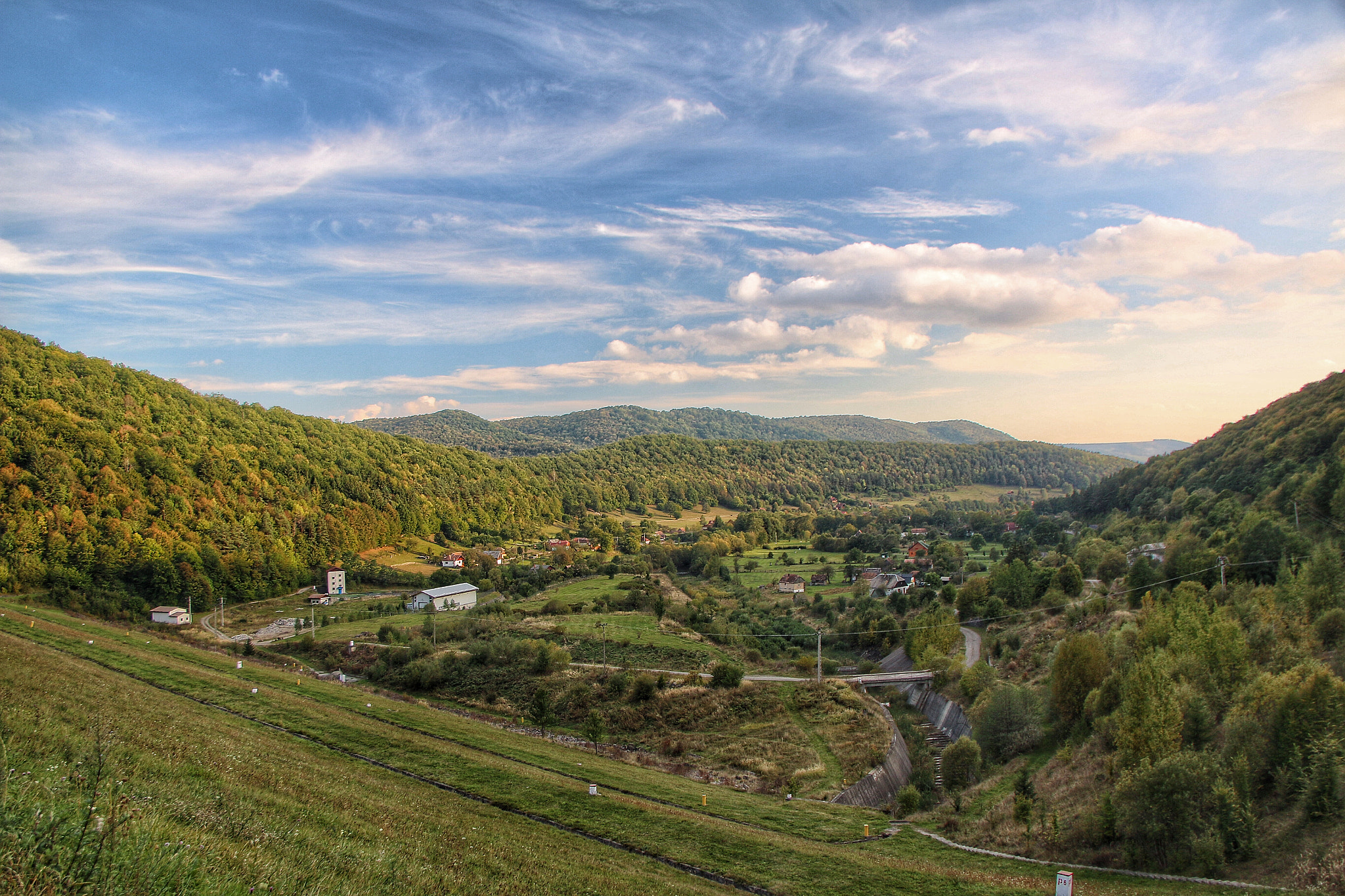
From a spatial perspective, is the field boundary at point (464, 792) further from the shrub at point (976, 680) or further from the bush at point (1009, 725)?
the shrub at point (976, 680)

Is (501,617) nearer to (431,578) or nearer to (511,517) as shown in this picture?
(431,578)

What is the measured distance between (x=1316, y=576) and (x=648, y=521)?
400 feet

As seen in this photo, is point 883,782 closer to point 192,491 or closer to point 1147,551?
point 1147,551

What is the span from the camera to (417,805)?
13438mm

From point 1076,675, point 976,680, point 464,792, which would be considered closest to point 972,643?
point 976,680

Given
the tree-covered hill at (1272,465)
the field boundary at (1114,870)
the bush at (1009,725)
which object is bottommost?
the bush at (1009,725)

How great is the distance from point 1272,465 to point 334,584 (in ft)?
345

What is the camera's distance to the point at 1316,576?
24.2 m

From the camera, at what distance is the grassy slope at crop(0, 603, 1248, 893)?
27.4ft

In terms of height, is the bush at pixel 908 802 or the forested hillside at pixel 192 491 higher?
the forested hillside at pixel 192 491

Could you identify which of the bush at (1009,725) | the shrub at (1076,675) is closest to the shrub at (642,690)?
the bush at (1009,725)

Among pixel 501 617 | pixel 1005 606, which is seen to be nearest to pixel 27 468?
pixel 501 617

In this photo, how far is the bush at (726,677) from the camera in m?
39.8

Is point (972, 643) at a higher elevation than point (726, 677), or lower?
lower
